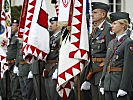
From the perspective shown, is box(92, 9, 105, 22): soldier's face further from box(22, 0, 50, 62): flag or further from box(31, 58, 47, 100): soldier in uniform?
box(31, 58, 47, 100): soldier in uniform

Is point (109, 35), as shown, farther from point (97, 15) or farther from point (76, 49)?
point (76, 49)

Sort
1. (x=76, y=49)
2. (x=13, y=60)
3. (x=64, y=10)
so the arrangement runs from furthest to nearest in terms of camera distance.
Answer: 1. (x=13, y=60)
2. (x=64, y=10)
3. (x=76, y=49)

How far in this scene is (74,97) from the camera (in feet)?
33.3

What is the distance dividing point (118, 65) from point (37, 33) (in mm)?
2472

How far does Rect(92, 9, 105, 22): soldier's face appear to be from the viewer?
887cm

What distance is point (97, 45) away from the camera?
8.80 metres

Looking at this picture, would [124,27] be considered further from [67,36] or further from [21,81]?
[21,81]

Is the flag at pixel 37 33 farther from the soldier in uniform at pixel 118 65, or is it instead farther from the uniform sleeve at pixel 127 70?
the uniform sleeve at pixel 127 70

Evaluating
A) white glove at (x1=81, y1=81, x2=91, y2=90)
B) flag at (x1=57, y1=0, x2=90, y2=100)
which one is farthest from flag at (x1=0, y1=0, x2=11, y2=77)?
flag at (x1=57, y1=0, x2=90, y2=100)

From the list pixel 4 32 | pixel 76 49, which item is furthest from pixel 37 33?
pixel 4 32

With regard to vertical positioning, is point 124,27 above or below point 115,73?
above

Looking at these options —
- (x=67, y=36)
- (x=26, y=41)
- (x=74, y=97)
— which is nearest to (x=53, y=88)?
(x=74, y=97)

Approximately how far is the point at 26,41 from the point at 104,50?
2.13 m

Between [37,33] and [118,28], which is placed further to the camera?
[37,33]
